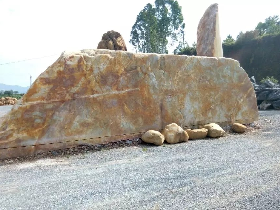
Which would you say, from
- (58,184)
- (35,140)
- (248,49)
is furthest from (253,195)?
(248,49)

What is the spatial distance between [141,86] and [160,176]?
2.40 meters

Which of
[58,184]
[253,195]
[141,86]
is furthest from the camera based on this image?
[141,86]

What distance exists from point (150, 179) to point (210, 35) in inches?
231

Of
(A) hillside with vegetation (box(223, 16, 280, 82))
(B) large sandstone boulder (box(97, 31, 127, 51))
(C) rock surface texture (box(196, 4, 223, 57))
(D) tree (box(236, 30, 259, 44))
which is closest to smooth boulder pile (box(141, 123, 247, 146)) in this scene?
(C) rock surface texture (box(196, 4, 223, 57))

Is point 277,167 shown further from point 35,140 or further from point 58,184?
point 35,140

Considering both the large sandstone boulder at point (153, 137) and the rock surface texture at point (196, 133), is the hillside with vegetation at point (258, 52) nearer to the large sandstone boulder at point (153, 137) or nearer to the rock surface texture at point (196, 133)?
the rock surface texture at point (196, 133)

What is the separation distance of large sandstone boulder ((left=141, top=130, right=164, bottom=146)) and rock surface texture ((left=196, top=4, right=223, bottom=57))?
3.70 meters

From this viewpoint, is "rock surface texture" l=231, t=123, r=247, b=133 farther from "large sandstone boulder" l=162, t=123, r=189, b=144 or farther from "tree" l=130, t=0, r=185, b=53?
"tree" l=130, t=0, r=185, b=53

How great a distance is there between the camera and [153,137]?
476cm

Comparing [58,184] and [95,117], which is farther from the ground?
[95,117]

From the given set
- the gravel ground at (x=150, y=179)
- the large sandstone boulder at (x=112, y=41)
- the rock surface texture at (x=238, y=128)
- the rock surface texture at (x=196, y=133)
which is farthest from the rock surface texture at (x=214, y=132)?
the large sandstone boulder at (x=112, y=41)

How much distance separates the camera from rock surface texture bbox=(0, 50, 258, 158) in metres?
4.21

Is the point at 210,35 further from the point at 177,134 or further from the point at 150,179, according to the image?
the point at 150,179

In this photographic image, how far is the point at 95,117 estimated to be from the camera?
4.62 meters
